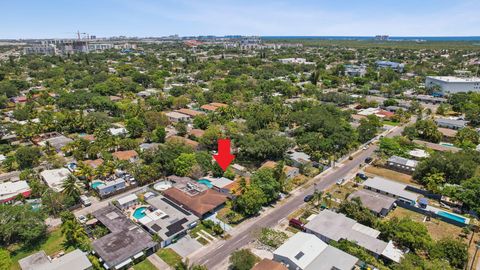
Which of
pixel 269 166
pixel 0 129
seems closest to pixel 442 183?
pixel 269 166

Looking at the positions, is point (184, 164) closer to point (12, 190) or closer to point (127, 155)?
point (127, 155)

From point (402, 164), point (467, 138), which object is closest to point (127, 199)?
point (402, 164)

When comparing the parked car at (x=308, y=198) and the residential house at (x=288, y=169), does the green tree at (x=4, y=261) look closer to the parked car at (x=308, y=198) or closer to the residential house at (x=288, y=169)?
the parked car at (x=308, y=198)

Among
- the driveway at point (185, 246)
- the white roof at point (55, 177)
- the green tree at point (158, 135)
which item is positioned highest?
the green tree at point (158, 135)

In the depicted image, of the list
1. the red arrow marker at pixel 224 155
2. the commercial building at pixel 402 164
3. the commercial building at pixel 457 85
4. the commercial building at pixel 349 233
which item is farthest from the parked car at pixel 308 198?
the commercial building at pixel 457 85

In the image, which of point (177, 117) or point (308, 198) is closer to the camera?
point (308, 198)

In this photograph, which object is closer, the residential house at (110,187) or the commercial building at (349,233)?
the commercial building at (349,233)
